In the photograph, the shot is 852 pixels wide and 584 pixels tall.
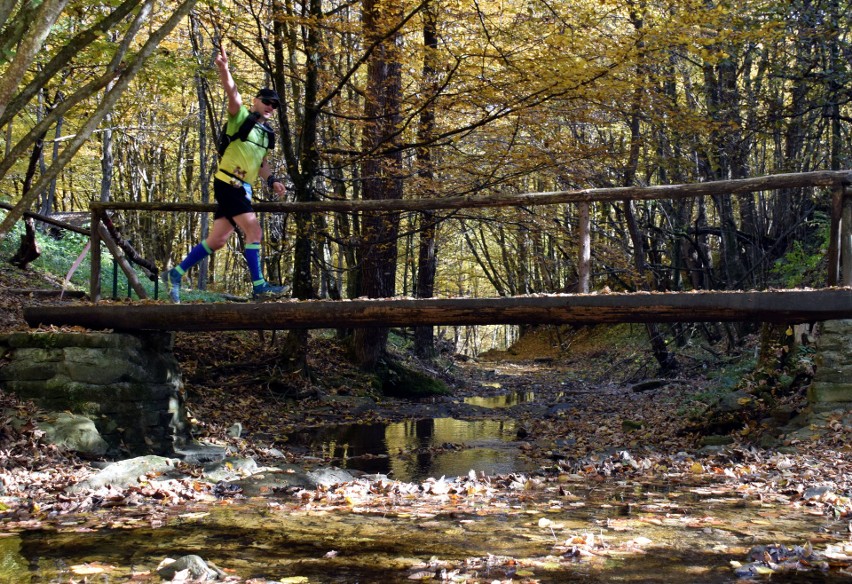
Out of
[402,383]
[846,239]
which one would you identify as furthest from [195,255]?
[402,383]

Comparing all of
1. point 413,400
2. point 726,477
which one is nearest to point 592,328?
point 413,400

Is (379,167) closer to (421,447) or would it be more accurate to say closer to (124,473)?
(421,447)

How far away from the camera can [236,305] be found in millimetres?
7078

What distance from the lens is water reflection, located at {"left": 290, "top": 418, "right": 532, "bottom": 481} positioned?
697 cm

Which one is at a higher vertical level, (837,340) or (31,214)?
(31,214)

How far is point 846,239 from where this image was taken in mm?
6375

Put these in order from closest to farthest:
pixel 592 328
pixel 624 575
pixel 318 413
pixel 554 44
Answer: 1. pixel 624 575
2. pixel 554 44
3. pixel 318 413
4. pixel 592 328

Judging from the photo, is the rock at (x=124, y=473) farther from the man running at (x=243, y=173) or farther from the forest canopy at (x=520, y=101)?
the forest canopy at (x=520, y=101)

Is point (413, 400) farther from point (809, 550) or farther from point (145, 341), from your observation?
point (809, 550)

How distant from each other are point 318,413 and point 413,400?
2.80 metres

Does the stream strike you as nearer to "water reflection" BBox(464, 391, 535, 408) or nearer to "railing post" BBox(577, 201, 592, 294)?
"railing post" BBox(577, 201, 592, 294)

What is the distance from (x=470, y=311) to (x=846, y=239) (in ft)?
11.0

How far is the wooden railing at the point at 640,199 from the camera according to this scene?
6.34m

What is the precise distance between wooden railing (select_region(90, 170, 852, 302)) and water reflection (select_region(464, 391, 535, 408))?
618 centimetres
